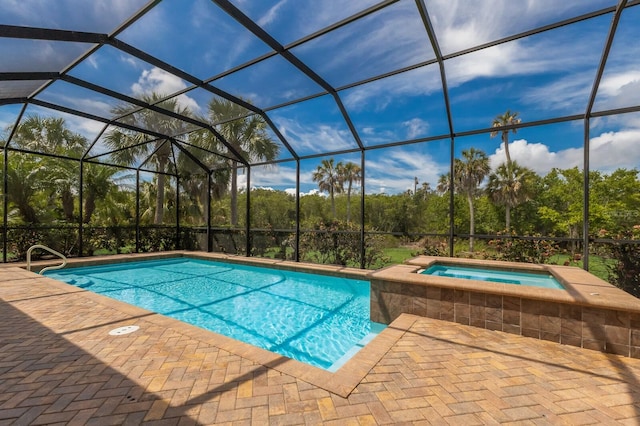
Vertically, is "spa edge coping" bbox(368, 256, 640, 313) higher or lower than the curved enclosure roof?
lower

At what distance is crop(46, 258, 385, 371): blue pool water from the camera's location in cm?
404

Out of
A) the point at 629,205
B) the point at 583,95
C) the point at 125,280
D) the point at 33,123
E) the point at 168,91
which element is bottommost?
the point at 125,280

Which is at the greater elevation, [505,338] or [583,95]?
[583,95]

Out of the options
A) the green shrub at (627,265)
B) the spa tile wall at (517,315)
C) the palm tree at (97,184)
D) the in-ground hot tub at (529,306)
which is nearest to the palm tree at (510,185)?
the green shrub at (627,265)

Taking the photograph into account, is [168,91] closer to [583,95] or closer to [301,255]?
[301,255]

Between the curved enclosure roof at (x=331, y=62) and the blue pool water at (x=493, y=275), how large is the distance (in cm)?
276

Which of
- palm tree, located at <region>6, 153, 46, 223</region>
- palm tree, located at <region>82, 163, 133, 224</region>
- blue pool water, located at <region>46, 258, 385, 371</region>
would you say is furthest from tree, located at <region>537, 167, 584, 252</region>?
palm tree, located at <region>6, 153, 46, 223</region>

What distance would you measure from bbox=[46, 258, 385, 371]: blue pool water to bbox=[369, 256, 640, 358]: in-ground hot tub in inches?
26.3

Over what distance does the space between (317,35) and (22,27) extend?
381cm

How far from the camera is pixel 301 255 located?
8.73 m

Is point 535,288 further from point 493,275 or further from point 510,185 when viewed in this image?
point 510,185

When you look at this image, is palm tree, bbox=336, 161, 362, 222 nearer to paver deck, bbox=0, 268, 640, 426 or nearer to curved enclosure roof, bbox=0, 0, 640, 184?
curved enclosure roof, bbox=0, 0, 640, 184

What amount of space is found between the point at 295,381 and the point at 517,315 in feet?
8.81

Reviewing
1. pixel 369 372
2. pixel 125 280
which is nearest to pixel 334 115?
pixel 369 372
